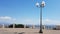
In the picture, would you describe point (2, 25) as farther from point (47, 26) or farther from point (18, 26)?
point (47, 26)

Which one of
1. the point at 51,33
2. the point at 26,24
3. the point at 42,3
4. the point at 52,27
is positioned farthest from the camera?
the point at 26,24

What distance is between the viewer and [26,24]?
2186 cm

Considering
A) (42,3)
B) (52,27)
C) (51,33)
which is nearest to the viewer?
(51,33)

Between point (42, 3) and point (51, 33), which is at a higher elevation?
point (42, 3)

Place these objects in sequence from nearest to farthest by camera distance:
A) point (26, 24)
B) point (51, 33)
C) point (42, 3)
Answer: point (51, 33) → point (42, 3) → point (26, 24)

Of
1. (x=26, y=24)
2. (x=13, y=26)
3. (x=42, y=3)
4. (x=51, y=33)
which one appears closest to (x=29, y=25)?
(x=26, y=24)

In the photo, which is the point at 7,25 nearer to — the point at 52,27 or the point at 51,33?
the point at 52,27

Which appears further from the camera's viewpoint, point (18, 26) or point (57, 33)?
point (18, 26)

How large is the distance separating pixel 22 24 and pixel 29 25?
931mm

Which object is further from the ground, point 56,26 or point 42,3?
point 42,3

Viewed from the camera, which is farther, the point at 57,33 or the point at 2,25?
the point at 2,25

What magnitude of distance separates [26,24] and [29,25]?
0.49 m

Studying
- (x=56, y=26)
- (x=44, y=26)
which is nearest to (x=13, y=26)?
(x=44, y=26)

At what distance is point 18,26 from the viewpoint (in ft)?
73.1
